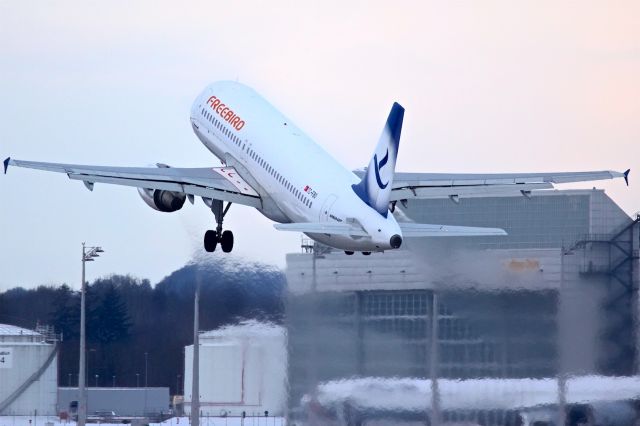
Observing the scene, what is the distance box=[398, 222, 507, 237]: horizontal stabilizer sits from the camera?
57.5 meters

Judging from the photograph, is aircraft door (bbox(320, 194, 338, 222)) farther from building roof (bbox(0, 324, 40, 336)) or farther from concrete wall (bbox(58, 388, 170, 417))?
building roof (bbox(0, 324, 40, 336))

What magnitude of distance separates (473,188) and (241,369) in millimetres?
10237

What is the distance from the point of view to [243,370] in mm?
61562

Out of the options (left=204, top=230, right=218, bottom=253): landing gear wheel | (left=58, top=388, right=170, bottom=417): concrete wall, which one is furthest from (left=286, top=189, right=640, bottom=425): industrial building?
(left=58, top=388, right=170, bottom=417): concrete wall

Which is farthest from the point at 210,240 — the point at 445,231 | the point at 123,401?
the point at 123,401

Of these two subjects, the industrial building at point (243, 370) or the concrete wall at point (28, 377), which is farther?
the concrete wall at point (28, 377)

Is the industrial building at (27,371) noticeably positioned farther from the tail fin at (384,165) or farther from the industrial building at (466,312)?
the tail fin at (384,165)

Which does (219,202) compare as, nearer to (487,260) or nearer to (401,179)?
(401,179)

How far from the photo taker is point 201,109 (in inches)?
2896

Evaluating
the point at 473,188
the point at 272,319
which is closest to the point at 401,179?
the point at 473,188

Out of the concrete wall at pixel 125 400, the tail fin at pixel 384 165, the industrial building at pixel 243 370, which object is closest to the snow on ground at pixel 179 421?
the industrial building at pixel 243 370

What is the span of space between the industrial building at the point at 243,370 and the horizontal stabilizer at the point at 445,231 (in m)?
5.36

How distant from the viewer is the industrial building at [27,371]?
78.6m

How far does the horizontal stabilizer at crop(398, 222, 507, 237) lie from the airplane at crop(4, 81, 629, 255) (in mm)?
30
